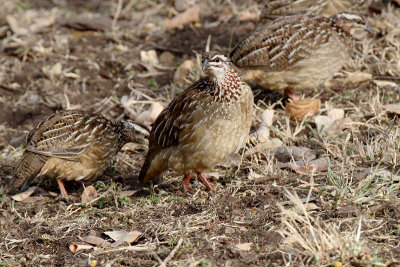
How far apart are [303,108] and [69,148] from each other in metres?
2.62

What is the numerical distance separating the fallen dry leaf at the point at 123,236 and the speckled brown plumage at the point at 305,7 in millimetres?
4184

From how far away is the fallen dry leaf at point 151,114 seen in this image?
722cm

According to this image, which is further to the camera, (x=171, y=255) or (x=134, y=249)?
(x=134, y=249)

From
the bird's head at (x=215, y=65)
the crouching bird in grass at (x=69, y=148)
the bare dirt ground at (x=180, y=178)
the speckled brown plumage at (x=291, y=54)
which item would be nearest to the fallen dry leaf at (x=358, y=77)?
the bare dirt ground at (x=180, y=178)

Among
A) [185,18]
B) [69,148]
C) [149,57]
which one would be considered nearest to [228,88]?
[69,148]

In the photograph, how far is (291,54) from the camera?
6.98 m

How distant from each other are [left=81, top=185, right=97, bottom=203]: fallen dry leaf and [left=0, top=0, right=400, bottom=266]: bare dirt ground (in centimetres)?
10

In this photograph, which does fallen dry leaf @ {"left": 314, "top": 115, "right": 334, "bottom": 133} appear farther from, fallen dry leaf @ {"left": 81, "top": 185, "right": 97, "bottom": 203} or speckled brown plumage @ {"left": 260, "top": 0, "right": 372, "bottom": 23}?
fallen dry leaf @ {"left": 81, "top": 185, "right": 97, "bottom": 203}

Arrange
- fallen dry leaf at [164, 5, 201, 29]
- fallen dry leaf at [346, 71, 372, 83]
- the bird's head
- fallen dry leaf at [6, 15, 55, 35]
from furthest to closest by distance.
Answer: fallen dry leaf at [6, 15, 55, 35] → fallen dry leaf at [164, 5, 201, 29] → fallen dry leaf at [346, 71, 372, 83] → the bird's head

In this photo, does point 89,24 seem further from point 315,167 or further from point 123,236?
point 123,236

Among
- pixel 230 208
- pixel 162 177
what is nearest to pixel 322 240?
pixel 230 208

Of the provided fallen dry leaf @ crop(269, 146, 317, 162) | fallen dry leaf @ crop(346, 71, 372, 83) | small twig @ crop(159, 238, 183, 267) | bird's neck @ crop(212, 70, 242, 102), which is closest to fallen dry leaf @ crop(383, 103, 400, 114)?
fallen dry leaf @ crop(346, 71, 372, 83)

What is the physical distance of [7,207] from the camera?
19.8ft

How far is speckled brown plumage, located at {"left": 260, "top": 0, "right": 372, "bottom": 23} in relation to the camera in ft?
26.2
